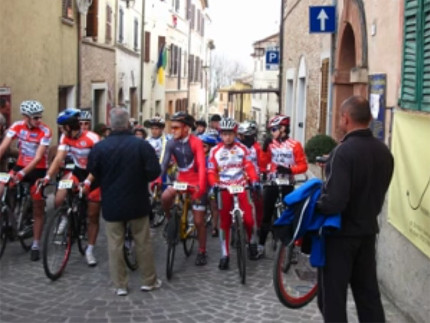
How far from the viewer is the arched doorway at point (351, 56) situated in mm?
8234

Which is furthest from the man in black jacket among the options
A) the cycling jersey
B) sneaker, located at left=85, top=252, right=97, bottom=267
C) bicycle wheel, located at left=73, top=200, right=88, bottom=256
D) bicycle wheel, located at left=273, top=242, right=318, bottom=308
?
bicycle wheel, located at left=73, top=200, right=88, bottom=256

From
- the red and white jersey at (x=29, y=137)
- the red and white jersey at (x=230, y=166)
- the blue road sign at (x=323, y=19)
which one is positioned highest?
the blue road sign at (x=323, y=19)

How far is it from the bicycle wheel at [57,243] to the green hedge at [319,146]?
4592 mm

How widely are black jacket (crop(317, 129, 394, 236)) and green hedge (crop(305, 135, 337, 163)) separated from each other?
590 centimetres

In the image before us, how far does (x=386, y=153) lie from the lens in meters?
4.07

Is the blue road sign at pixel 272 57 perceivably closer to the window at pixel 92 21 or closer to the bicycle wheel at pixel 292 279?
the window at pixel 92 21

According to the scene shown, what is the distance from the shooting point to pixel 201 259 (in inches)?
289

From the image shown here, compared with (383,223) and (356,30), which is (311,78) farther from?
(383,223)

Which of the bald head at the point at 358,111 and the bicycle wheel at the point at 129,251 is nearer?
the bald head at the point at 358,111

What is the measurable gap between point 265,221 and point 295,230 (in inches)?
136

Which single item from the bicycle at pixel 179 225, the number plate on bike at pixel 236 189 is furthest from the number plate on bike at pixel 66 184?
the number plate on bike at pixel 236 189

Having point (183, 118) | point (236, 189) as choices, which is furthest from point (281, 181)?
point (183, 118)

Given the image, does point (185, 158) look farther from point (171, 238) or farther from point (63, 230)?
point (63, 230)

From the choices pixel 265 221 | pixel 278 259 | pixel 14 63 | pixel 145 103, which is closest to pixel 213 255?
pixel 265 221
